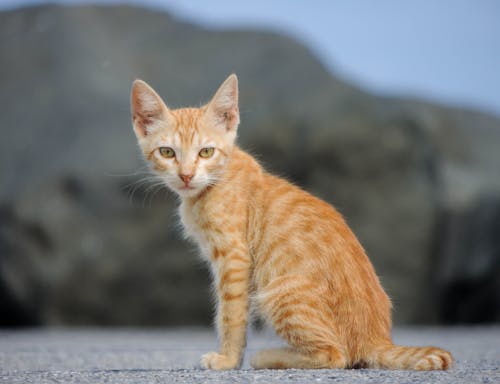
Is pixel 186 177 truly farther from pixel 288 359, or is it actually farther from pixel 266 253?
pixel 288 359

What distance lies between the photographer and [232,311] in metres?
4.35

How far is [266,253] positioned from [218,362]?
701mm

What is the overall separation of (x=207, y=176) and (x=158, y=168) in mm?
338

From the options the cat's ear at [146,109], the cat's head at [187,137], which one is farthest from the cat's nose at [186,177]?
the cat's ear at [146,109]

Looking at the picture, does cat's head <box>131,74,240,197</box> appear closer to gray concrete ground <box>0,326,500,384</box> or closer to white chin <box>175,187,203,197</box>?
white chin <box>175,187,203,197</box>

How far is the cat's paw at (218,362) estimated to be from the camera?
4.30 meters

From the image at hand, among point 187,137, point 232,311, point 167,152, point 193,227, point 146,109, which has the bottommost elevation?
point 232,311

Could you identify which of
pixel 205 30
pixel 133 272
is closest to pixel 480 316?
pixel 133 272

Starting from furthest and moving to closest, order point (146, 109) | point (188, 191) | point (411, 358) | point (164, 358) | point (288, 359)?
point (164, 358) → point (146, 109) → point (188, 191) → point (288, 359) → point (411, 358)

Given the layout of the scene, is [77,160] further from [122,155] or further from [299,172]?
[299,172]

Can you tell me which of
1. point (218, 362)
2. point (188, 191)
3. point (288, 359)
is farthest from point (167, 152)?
point (288, 359)

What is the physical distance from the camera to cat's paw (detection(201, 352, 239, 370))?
14.1ft

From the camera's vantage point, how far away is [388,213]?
988 cm

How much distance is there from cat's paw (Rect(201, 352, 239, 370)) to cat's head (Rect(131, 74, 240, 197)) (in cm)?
103
